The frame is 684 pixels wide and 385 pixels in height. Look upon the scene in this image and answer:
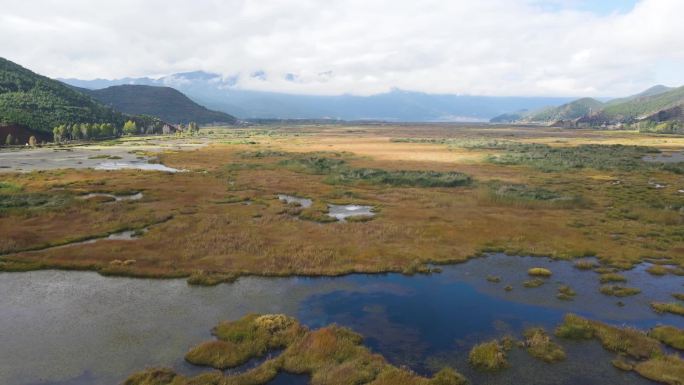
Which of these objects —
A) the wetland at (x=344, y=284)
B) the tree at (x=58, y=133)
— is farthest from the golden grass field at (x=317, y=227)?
the tree at (x=58, y=133)

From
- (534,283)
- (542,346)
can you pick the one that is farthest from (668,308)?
(542,346)

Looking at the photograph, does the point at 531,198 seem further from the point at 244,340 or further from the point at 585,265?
the point at 244,340

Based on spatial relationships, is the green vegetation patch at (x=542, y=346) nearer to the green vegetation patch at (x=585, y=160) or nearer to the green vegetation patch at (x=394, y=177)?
the green vegetation patch at (x=394, y=177)

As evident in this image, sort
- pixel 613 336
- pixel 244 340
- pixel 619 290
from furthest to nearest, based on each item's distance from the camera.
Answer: pixel 619 290, pixel 613 336, pixel 244 340

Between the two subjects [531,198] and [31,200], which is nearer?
[31,200]

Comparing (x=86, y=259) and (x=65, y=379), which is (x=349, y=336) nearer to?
(x=65, y=379)

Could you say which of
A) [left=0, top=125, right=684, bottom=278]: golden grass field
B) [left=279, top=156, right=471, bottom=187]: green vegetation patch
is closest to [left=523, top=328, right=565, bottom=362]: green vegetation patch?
[left=0, top=125, right=684, bottom=278]: golden grass field
